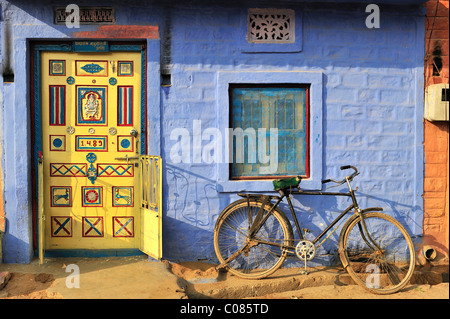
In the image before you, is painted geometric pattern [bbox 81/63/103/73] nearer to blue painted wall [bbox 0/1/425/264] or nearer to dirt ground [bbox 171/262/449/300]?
blue painted wall [bbox 0/1/425/264]

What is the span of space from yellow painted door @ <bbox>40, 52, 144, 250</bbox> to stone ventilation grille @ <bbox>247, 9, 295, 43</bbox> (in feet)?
4.64

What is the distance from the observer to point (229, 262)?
215 inches

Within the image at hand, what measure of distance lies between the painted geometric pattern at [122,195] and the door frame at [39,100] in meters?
0.48

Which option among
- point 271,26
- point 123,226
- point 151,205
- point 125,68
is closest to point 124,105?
point 125,68

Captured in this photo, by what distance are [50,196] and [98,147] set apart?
0.82 metres

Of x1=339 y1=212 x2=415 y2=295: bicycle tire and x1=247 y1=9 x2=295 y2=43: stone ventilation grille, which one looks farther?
x1=247 y1=9 x2=295 y2=43: stone ventilation grille

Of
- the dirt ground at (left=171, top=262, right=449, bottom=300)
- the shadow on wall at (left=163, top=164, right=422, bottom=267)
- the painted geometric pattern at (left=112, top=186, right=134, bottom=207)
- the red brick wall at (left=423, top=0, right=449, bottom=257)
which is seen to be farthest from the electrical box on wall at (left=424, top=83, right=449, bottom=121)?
the painted geometric pattern at (left=112, top=186, right=134, bottom=207)

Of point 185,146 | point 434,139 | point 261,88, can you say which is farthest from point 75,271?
point 434,139

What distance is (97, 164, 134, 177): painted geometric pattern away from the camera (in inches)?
225

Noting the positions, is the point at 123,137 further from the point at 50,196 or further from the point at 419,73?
the point at 419,73

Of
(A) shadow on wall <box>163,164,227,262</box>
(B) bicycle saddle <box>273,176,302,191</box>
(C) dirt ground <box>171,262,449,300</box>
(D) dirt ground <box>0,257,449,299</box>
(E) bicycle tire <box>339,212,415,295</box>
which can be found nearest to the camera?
(D) dirt ground <box>0,257,449,299</box>

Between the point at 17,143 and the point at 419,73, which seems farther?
the point at 419,73

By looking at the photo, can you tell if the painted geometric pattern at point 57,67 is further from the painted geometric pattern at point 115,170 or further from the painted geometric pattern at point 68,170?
the painted geometric pattern at point 115,170

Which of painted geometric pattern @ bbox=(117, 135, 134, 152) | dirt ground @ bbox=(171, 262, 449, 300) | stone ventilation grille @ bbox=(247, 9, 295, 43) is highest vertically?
stone ventilation grille @ bbox=(247, 9, 295, 43)
